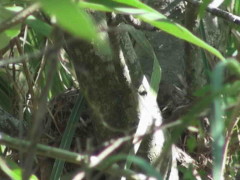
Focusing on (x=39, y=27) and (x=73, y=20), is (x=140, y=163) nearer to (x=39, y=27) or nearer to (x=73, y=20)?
(x=73, y=20)

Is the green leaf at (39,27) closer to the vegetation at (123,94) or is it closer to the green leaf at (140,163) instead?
the vegetation at (123,94)

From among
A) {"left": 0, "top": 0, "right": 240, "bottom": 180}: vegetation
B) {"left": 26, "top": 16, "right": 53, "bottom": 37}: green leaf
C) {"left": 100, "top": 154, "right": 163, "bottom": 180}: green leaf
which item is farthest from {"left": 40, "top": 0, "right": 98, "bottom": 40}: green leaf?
{"left": 26, "top": 16, "right": 53, "bottom": 37}: green leaf

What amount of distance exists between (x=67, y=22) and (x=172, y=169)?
0.81m

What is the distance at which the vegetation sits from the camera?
439 millimetres

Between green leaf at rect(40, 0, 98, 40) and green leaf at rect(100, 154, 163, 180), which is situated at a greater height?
green leaf at rect(40, 0, 98, 40)

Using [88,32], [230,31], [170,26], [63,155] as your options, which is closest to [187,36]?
[170,26]

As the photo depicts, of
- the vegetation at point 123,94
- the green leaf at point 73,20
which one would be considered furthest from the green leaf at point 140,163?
the green leaf at point 73,20

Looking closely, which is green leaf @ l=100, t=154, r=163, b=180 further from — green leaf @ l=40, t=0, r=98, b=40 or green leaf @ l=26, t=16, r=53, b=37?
green leaf @ l=26, t=16, r=53, b=37

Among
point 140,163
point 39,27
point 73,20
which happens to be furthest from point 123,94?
point 73,20

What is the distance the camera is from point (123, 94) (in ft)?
3.49

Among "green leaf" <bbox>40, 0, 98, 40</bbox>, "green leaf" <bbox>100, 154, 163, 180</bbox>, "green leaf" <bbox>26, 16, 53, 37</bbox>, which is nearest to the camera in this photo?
"green leaf" <bbox>40, 0, 98, 40</bbox>

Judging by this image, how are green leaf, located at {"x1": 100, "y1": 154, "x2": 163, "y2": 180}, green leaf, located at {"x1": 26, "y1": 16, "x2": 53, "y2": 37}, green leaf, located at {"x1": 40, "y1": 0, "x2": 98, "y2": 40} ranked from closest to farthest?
green leaf, located at {"x1": 40, "y1": 0, "x2": 98, "y2": 40} < green leaf, located at {"x1": 100, "y1": 154, "x2": 163, "y2": 180} < green leaf, located at {"x1": 26, "y1": 16, "x2": 53, "y2": 37}

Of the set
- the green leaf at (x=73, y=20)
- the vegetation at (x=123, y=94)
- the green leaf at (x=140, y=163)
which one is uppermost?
the green leaf at (x=73, y=20)

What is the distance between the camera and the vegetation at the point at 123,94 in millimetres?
439
